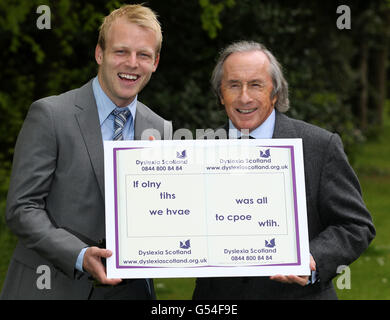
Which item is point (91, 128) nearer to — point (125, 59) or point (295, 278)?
point (125, 59)

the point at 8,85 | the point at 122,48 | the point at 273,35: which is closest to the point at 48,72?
the point at 8,85

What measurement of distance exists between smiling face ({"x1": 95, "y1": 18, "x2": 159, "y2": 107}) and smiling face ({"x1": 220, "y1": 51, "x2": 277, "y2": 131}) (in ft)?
1.39

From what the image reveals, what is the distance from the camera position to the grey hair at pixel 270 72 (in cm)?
360

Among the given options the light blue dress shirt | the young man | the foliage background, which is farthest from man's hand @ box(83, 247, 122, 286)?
the foliage background

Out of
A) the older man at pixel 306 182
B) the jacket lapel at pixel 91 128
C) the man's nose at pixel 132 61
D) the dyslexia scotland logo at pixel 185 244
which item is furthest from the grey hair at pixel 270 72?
the dyslexia scotland logo at pixel 185 244

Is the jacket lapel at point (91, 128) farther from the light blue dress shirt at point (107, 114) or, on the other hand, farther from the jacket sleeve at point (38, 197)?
the jacket sleeve at point (38, 197)

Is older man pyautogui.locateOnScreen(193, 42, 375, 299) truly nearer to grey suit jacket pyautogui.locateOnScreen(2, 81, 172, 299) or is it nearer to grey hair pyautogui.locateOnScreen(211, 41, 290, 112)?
grey hair pyautogui.locateOnScreen(211, 41, 290, 112)

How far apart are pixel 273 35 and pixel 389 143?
66.5 ft

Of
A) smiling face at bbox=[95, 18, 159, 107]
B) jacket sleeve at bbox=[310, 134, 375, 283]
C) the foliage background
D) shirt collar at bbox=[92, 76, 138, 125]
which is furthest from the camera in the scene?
the foliage background

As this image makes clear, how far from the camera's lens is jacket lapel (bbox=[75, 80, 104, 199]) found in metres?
3.47

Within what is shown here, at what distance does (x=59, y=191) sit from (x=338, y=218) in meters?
1.39

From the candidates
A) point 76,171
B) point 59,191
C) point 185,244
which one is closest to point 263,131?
point 185,244

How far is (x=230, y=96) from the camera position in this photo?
359cm
